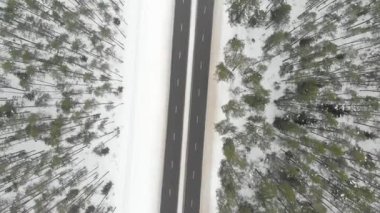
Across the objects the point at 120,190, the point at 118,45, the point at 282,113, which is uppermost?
the point at 118,45

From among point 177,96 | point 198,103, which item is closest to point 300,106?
point 198,103

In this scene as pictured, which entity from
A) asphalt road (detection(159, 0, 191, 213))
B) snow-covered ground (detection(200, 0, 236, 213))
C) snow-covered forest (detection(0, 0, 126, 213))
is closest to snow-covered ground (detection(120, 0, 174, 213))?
asphalt road (detection(159, 0, 191, 213))

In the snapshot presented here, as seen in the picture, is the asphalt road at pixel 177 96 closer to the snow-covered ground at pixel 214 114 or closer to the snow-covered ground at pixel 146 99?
the snow-covered ground at pixel 146 99

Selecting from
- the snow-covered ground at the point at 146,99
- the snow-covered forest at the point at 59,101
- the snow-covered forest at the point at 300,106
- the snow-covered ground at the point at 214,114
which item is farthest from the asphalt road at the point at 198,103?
the snow-covered forest at the point at 59,101

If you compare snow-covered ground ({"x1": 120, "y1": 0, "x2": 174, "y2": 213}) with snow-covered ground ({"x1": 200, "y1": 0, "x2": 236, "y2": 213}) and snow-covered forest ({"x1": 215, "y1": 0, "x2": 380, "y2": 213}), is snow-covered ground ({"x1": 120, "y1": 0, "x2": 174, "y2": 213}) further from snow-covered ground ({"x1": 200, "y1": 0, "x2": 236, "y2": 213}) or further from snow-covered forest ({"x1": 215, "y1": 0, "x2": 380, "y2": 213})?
snow-covered forest ({"x1": 215, "y1": 0, "x2": 380, "y2": 213})

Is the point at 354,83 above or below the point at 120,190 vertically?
above

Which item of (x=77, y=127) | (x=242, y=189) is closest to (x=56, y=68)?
(x=77, y=127)

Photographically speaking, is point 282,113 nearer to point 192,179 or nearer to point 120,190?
point 192,179

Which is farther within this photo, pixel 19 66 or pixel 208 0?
pixel 208 0

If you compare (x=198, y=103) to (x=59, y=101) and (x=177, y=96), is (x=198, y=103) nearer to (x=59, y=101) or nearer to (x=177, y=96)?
(x=177, y=96)
